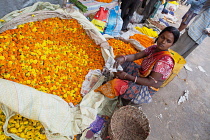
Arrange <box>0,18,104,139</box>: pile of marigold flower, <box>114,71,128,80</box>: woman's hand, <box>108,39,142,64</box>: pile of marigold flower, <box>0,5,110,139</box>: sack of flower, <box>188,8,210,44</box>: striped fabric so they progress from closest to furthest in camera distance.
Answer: <box>0,5,110,139</box>: sack of flower, <box>0,18,104,139</box>: pile of marigold flower, <box>114,71,128,80</box>: woman's hand, <box>108,39,142,64</box>: pile of marigold flower, <box>188,8,210,44</box>: striped fabric

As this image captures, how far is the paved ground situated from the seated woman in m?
0.72

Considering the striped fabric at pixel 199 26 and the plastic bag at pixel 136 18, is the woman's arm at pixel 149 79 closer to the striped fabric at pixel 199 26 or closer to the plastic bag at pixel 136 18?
the striped fabric at pixel 199 26

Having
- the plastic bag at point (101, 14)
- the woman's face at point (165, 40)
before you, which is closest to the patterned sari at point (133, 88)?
the woman's face at point (165, 40)

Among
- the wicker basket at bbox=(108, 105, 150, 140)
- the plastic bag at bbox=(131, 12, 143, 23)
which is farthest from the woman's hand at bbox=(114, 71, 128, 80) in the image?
the plastic bag at bbox=(131, 12, 143, 23)

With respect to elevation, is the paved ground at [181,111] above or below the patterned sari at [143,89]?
below

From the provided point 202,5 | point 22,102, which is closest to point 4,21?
point 22,102

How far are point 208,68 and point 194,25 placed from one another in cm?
225

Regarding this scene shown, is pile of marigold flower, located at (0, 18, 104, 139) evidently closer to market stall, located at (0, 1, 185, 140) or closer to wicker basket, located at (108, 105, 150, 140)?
market stall, located at (0, 1, 185, 140)

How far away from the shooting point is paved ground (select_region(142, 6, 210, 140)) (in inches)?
98.8

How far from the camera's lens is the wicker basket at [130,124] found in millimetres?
2070

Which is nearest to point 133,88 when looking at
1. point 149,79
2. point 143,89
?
point 143,89

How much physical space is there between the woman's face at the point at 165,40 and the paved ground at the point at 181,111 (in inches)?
51.1

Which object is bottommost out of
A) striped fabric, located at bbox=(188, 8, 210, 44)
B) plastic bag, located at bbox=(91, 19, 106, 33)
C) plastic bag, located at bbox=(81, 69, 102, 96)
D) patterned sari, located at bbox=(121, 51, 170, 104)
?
plastic bag, located at bbox=(81, 69, 102, 96)

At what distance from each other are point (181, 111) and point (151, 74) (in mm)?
1572
